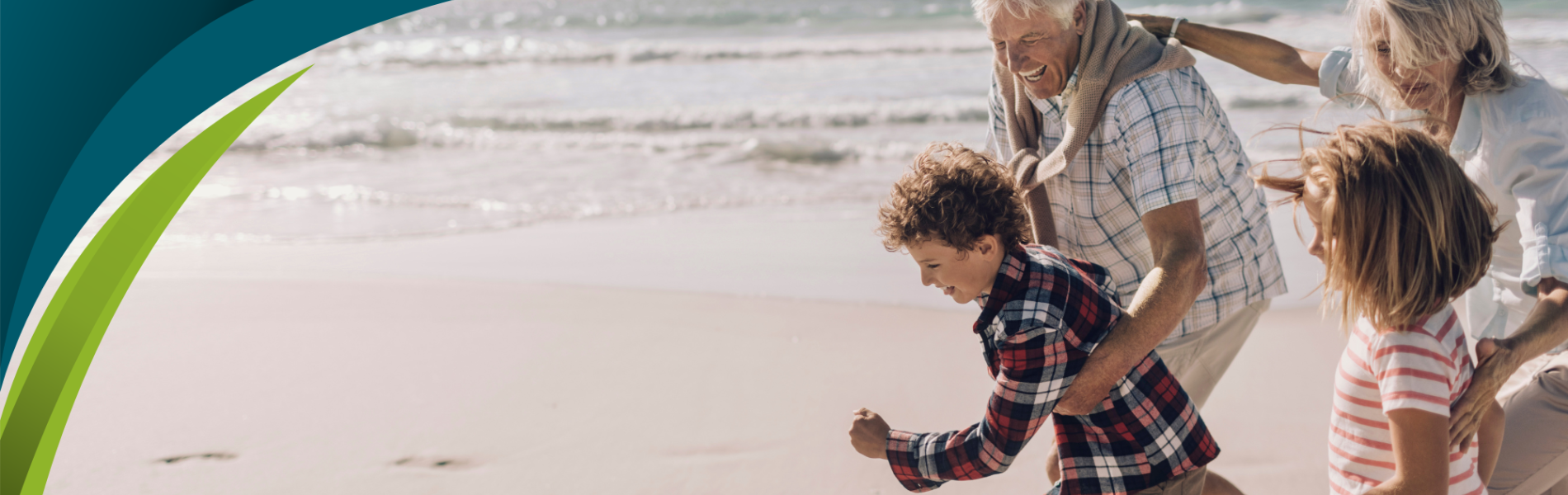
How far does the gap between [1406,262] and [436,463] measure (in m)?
2.79

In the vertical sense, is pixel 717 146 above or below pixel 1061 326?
above

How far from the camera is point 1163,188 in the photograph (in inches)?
75.1

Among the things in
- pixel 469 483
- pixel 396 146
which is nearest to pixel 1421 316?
pixel 469 483

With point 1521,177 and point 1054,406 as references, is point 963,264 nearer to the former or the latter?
point 1054,406

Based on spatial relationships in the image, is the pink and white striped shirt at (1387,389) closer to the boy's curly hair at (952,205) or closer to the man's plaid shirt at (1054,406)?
the man's plaid shirt at (1054,406)

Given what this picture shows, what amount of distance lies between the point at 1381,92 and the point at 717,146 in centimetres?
767

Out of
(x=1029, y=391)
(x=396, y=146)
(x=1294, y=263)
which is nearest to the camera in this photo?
(x=1029, y=391)

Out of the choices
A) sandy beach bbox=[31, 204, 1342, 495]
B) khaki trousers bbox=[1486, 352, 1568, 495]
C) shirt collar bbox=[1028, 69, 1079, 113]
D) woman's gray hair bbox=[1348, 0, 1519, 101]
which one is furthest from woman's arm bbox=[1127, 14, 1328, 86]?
sandy beach bbox=[31, 204, 1342, 495]

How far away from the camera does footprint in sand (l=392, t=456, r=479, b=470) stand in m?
3.32

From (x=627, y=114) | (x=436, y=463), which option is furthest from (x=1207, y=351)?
(x=627, y=114)

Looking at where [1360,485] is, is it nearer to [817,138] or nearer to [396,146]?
[817,138]

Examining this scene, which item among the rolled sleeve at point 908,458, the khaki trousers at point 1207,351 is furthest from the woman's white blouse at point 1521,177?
the rolled sleeve at point 908,458

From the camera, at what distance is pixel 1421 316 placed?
1.53 meters

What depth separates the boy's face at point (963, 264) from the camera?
1.71 metres
